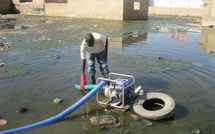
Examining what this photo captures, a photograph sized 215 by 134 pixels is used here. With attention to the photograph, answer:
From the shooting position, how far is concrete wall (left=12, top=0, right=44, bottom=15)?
40531 millimetres

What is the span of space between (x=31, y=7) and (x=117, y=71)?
33.1 m

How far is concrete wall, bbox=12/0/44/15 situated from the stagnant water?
21.8m

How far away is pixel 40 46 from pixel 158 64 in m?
7.51

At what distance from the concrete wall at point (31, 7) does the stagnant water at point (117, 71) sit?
71.4ft

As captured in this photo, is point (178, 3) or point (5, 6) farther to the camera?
point (178, 3)

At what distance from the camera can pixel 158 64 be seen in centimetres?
1278

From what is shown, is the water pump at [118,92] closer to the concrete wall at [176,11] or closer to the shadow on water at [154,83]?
the shadow on water at [154,83]

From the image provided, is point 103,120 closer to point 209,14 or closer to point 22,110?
point 22,110

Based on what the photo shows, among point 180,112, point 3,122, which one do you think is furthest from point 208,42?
point 3,122

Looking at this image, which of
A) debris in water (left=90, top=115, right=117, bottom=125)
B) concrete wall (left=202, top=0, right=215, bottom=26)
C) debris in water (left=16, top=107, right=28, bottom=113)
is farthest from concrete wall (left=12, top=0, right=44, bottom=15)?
debris in water (left=90, top=115, right=117, bottom=125)

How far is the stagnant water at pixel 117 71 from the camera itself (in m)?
7.29

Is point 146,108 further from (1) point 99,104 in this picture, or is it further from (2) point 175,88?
A: (2) point 175,88

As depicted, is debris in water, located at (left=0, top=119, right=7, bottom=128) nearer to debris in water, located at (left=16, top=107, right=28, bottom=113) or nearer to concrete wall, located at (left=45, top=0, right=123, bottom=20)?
debris in water, located at (left=16, top=107, right=28, bottom=113)

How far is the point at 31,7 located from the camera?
41656 millimetres
